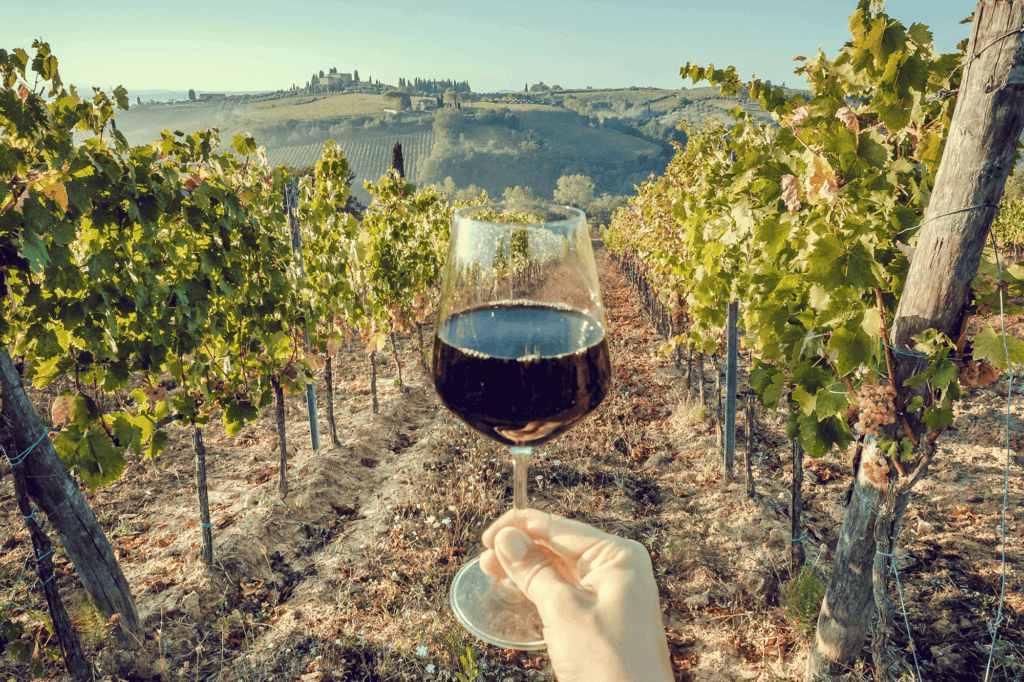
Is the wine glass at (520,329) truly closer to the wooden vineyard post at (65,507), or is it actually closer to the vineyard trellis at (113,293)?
the vineyard trellis at (113,293)

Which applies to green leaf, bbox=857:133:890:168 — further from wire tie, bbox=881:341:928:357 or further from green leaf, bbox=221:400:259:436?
green leaf, bbox=221:400:259:436

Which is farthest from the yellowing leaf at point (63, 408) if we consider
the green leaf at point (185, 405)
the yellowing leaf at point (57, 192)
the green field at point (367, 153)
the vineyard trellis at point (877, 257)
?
the green field at point (367, 153)

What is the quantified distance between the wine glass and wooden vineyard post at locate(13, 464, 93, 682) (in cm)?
284

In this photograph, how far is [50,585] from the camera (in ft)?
9.25

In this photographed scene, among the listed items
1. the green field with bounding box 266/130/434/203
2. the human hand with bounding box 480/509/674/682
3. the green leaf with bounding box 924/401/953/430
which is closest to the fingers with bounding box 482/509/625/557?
the human hand with bounding box 480/509/674/682

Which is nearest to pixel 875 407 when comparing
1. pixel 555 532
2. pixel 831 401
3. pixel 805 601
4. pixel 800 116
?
pixel 831 401

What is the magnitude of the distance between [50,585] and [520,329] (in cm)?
321

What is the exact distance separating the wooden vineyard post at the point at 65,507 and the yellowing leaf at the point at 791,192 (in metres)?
3.78

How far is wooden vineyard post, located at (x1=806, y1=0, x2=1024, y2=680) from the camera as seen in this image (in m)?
1.68

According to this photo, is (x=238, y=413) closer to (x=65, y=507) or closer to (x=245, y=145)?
(x=65, y=507)

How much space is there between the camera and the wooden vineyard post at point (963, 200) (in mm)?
1684

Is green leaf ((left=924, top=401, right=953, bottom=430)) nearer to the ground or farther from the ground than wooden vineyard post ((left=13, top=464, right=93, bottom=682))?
farther from the ground

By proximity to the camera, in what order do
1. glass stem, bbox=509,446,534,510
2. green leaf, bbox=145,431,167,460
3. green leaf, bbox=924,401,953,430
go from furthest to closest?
green leaf, bbox=145,431,167,460 < green leaf, bbox=924,401,953,430 < glass stem, bbox=509,446,534,510

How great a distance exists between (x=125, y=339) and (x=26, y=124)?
1.23 metres
